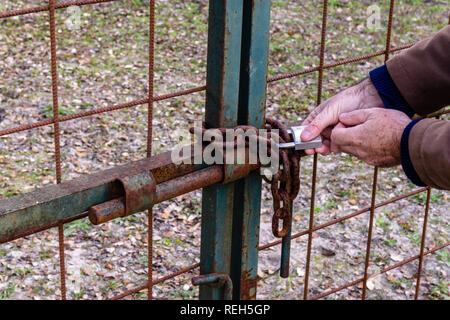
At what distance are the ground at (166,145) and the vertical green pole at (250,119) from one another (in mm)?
1855

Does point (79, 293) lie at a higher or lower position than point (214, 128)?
lower

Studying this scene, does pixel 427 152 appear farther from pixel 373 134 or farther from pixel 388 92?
pixel 388 92

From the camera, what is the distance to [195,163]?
1.88 meters

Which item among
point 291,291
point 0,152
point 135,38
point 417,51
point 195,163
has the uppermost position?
point 417,51

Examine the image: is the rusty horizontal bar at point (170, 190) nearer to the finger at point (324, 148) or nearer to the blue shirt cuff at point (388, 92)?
the finger at point (324, 148)

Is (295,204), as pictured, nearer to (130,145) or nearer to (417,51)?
(130,145)

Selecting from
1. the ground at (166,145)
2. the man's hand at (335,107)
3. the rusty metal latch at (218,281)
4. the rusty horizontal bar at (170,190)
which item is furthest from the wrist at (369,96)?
the ground at (166,145)

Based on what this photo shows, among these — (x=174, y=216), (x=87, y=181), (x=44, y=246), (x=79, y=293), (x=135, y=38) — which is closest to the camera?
(x=87, y=181)

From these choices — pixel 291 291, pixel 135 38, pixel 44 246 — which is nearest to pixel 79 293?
pixel 44 246

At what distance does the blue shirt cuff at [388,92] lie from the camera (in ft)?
7.09

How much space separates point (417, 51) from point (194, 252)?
2528 mm

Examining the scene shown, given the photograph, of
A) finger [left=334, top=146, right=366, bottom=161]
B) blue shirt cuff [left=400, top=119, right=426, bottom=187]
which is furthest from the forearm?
finger [left=334, top=146, right=366, bottom=161]

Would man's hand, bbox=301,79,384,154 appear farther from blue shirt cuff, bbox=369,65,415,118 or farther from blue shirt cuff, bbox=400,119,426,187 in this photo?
blue shirt cuff, bbox=400,119,426,187

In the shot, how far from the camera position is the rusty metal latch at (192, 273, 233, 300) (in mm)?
2016
